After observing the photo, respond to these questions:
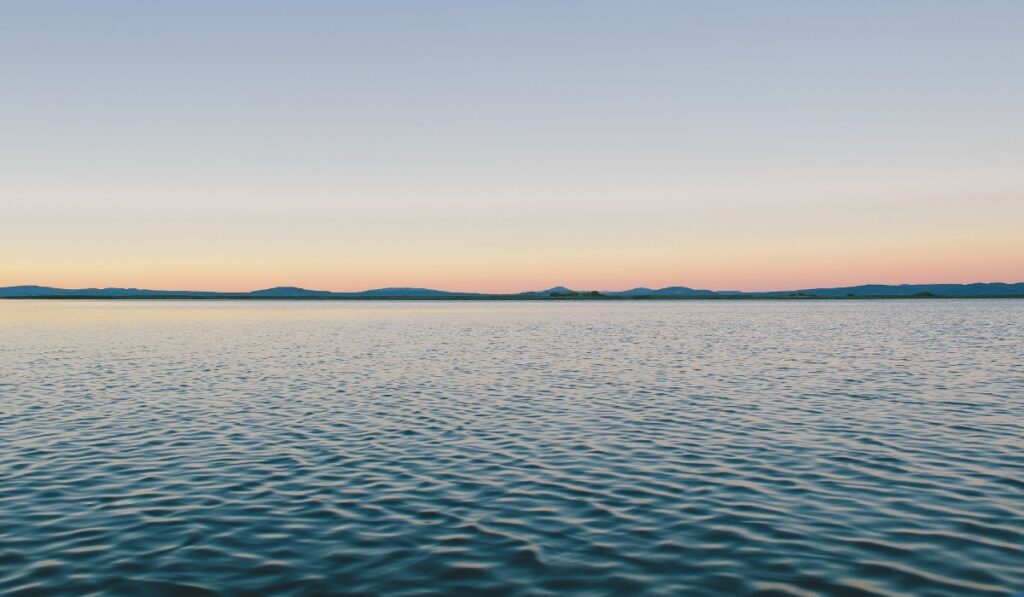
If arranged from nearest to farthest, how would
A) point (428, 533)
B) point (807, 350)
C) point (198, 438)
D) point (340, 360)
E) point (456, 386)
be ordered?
point (428, 533) < point (198, 438) < point (456, 386) < point (340, 360) < point (807, 350)

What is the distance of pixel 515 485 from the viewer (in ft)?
64.0

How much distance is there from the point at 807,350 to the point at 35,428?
56.6 m

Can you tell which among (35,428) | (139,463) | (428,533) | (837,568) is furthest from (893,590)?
(35,428)

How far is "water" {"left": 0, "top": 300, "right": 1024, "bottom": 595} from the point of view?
1336 centimetres

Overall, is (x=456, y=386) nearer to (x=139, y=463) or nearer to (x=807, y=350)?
(x=139, y=463)

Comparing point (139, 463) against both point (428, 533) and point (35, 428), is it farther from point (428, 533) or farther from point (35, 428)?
point (428, 533)

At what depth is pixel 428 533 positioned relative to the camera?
50.9 ft

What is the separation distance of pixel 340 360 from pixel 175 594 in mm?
43780

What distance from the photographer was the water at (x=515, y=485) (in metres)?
13.4

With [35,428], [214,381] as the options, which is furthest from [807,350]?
[35,428]

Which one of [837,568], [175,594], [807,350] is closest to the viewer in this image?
[175,594]

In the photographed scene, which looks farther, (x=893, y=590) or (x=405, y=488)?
(x=405, y=488)

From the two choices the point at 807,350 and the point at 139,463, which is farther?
the point at 807,350

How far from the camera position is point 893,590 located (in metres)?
12.5
